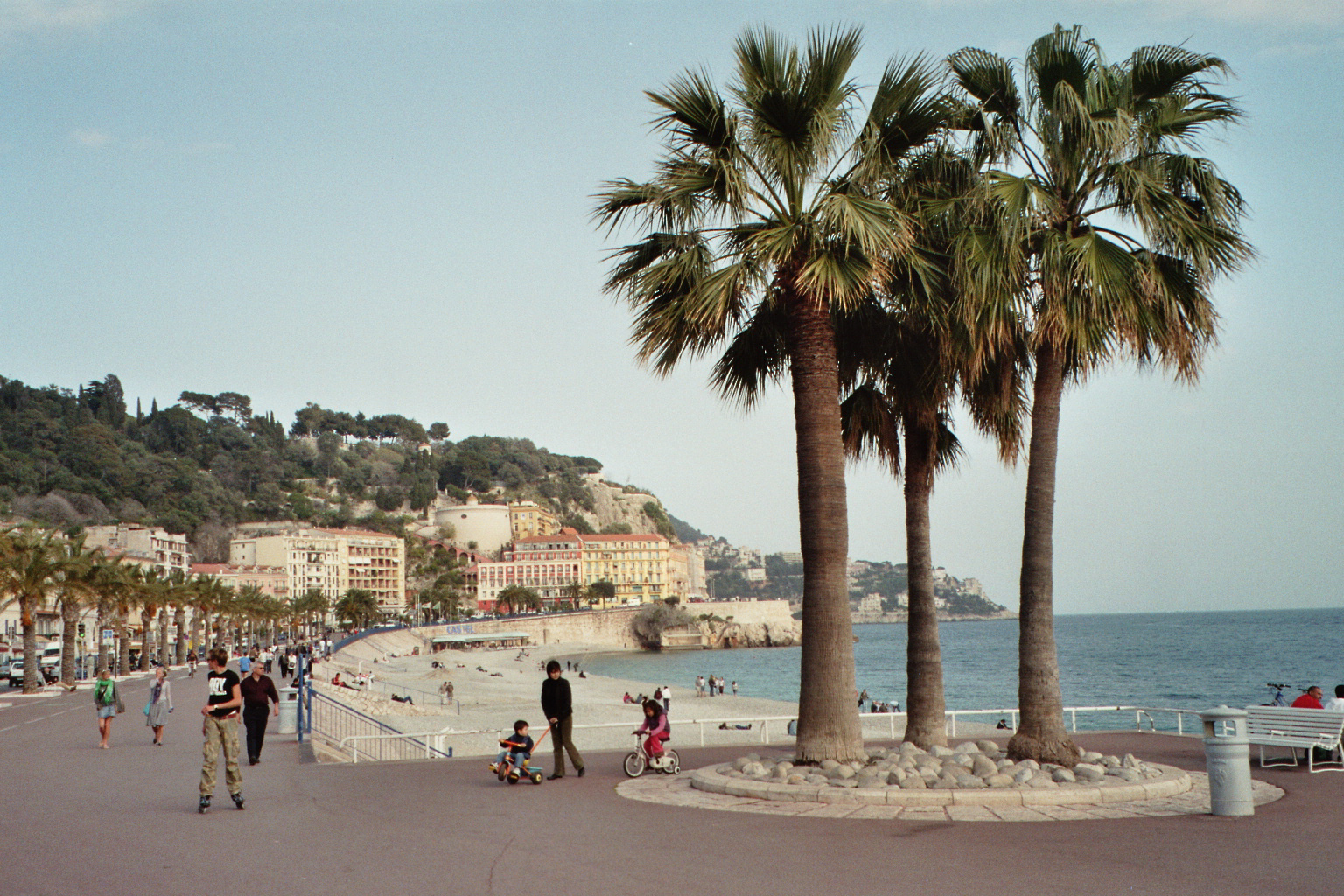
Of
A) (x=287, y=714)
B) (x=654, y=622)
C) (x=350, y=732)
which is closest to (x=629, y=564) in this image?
(x=654, y=622)

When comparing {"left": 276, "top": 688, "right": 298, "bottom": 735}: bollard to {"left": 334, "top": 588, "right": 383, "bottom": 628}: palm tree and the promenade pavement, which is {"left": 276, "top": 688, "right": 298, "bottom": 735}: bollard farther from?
{"left": 334, "top": 588, "right": 383, "bottom": 628}: palm tree

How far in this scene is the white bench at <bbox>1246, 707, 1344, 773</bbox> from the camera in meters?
11.9

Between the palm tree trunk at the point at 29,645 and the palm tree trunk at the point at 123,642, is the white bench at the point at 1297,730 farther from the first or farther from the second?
the palm tree trunk at the point at 123,642

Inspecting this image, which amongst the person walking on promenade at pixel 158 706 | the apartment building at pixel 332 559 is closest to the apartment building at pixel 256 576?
the apartment building at pixel 332 559

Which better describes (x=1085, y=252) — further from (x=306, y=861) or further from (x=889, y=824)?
(x=306, y=861)

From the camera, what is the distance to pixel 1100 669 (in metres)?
82.9

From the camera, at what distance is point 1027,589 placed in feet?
39.2

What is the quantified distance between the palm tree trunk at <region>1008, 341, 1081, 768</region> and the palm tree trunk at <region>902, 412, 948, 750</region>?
68.7 inches

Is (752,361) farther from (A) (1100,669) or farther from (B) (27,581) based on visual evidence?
(A) (1100,669)

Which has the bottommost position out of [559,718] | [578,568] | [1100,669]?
[1100,669]

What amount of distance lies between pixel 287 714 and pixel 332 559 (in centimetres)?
14957

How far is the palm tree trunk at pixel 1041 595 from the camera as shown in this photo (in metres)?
11.6

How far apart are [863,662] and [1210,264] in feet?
340

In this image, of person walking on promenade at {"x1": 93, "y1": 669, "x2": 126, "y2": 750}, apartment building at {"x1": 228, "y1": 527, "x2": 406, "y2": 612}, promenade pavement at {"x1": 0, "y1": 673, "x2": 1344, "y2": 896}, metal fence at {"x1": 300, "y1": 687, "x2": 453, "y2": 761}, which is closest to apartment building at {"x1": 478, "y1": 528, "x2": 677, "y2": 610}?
apartment building at {"x1": 228, "y1": 527, "x2": 406, "y2": 612}
